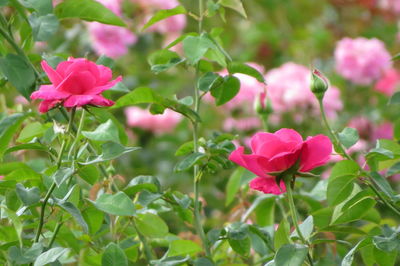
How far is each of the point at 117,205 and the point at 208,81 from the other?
9.9 inches

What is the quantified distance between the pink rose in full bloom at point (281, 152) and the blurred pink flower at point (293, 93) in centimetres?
159

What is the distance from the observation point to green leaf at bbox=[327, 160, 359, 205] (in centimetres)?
95

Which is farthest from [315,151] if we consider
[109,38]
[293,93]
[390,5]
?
[390,5]

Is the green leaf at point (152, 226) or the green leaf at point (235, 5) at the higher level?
the green leaf at point (235, 5)

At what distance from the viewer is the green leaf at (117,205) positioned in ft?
2.73

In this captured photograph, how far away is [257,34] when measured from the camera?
10.6 ft

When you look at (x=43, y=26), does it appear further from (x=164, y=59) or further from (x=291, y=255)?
(x=291, y=255)

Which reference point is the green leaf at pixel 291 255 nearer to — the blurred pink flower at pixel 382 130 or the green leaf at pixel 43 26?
the green leaf at pixel 43 26

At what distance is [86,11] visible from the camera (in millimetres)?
1060

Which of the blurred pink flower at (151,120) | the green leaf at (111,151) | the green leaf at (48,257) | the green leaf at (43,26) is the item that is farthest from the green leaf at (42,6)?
the blurred pink flower at (151,120)

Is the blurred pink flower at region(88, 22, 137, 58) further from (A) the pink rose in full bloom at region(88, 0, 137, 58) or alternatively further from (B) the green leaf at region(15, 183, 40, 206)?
(B) the green leaf at region(15, 183, 40, 206)

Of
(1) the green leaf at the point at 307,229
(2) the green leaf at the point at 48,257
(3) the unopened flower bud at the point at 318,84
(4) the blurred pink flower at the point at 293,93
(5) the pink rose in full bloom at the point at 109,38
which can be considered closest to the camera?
(2) the green leaf at the point at 48,257

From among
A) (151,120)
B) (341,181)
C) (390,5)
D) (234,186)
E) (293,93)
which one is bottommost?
(151,120)

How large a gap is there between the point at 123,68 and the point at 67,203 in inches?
84.5
